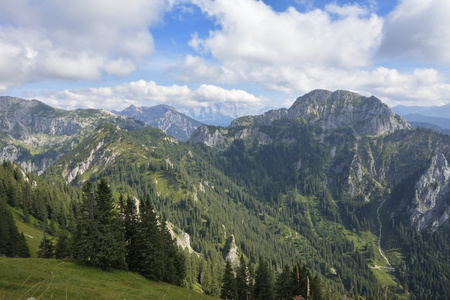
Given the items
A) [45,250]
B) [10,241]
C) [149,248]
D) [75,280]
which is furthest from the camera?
[45,250]

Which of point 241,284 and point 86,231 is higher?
point 86,231

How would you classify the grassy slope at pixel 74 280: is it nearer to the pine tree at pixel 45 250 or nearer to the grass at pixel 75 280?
the grass at pixel 75 280

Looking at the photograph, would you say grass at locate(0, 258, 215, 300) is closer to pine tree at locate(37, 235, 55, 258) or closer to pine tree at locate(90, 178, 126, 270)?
pine tree at locate(90, 178, 126, 270)

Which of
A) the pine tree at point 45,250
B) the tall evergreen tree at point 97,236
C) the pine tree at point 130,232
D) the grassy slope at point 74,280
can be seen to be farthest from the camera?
the pine tree at point 45,250

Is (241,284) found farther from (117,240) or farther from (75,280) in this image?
(75,280)

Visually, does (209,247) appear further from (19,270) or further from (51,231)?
(19,270)

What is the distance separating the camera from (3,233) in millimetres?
59719

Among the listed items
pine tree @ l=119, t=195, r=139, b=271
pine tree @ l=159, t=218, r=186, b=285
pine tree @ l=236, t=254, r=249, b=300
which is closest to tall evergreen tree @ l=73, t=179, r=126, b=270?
pine tree @ l=119, t=195, r=139, b=271

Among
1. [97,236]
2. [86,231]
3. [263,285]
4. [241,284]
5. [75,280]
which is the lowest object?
[241,284]

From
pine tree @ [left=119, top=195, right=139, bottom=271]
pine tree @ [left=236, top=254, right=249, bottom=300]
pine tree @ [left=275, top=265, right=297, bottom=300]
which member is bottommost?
pine tree @ [left=236, top=254, right=249, bottom=300]

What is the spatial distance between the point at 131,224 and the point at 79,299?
96.5 feet

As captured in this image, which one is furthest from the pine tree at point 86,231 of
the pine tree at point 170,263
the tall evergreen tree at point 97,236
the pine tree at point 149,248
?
the pine tree at point 170,263

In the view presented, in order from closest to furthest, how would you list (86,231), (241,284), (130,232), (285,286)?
(86,231), (130,232), (285,286), (241,284)

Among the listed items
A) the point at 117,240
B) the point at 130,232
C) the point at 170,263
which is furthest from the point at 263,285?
the point at 117,240
